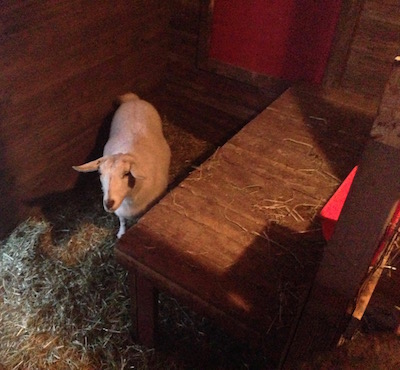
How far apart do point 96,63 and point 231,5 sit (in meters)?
1.04

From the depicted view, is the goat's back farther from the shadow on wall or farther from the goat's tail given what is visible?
the shadow on wall

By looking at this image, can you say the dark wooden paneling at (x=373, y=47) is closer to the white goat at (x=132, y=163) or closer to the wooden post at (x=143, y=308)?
the white goat at (x=132, y=163)

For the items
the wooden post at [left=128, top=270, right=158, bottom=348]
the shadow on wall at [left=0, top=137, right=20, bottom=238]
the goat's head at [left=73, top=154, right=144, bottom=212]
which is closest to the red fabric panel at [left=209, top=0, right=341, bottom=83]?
the goat's head at [left=73, top=154, right=144, bottom=212]

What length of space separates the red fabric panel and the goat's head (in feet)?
4.77

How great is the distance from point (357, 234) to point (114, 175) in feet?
4.39

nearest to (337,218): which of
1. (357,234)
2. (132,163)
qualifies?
(357,234)

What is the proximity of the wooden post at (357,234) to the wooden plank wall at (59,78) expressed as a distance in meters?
1.84

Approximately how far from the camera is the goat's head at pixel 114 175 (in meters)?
2.01

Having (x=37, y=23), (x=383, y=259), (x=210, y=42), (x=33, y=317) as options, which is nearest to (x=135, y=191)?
(x=33, y=317)

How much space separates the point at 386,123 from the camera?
73 cm

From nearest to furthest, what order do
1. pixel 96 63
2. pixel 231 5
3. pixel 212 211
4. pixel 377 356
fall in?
pixel 377 356
pixel 212 211
pixel 96 63
pixel 231 5

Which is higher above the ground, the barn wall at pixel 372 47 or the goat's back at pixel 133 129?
the barn wall at pixel 372 47

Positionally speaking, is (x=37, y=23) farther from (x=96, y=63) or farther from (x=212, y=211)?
(x=212, y=211)

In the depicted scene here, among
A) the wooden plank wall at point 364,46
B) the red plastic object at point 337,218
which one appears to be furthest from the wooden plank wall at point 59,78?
the red plastic object at point 337,218
